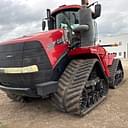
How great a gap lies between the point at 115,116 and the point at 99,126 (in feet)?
2.46

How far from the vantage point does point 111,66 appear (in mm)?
10562

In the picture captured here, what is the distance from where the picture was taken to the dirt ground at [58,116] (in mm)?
6444

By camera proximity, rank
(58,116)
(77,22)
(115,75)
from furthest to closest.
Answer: (115,75)
(77,22)
(58,116)

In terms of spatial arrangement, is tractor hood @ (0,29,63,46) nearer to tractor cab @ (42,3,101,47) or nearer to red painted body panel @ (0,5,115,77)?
red painted body panel @ (0,5,115,77)

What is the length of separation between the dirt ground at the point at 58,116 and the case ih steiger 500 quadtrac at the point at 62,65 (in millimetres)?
221

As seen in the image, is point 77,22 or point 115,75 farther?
point 115,75

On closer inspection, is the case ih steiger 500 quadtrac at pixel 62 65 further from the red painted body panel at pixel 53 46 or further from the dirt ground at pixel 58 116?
the dirt ground at pixel 58 116

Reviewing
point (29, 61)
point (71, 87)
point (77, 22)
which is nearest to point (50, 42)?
point (29, 61)

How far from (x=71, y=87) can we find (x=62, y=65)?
0.66m

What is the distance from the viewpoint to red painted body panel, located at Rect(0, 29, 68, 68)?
6.62 metres

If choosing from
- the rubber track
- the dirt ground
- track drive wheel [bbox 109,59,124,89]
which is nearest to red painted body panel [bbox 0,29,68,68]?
the rubber track

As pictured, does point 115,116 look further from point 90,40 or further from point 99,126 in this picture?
point 90,40

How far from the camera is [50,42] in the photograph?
6.80 metres

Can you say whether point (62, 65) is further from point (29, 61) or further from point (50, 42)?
point (29, 61)
